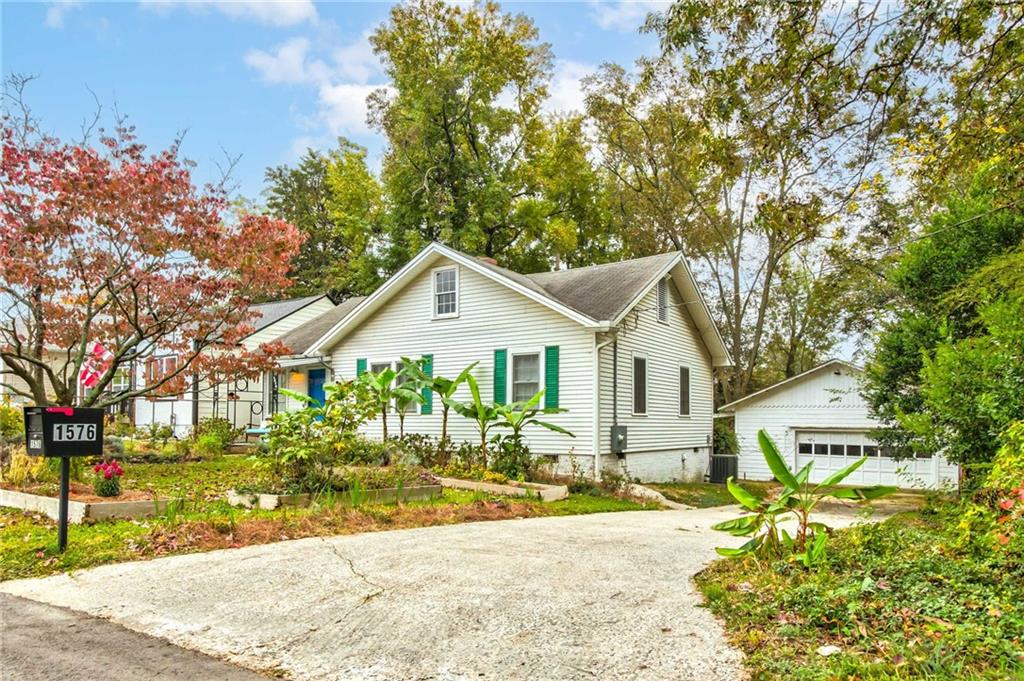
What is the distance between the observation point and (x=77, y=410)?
268 inches

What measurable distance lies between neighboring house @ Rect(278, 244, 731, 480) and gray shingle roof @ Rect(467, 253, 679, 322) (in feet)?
0.16

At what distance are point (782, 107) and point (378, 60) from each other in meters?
25.8

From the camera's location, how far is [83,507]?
809cm

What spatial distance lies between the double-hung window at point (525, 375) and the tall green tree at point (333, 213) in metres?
7.70

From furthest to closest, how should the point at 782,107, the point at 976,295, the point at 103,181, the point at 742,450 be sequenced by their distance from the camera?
1. the point at 742,450
2. the point at 103,181
3. the point at 976,295
4. the point at 782,107

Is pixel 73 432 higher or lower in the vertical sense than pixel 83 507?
higher

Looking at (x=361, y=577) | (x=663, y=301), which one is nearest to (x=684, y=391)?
(x=663, y=301)

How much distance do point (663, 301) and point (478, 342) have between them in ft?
16.3

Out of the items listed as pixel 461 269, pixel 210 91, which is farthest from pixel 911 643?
pixel 461 269

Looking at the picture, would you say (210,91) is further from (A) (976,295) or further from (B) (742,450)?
(B) (742,450)

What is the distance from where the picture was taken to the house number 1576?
21.7ft

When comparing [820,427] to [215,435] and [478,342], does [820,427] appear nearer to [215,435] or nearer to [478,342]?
[478,342]

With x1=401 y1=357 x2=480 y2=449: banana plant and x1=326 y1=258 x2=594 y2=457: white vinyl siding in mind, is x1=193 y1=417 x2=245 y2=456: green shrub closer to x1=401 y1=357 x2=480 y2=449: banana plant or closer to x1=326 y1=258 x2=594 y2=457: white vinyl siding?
x1=326 y1=258 x2=594 y2=457: white vinyl siding

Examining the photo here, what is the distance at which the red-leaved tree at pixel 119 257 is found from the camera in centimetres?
1173
